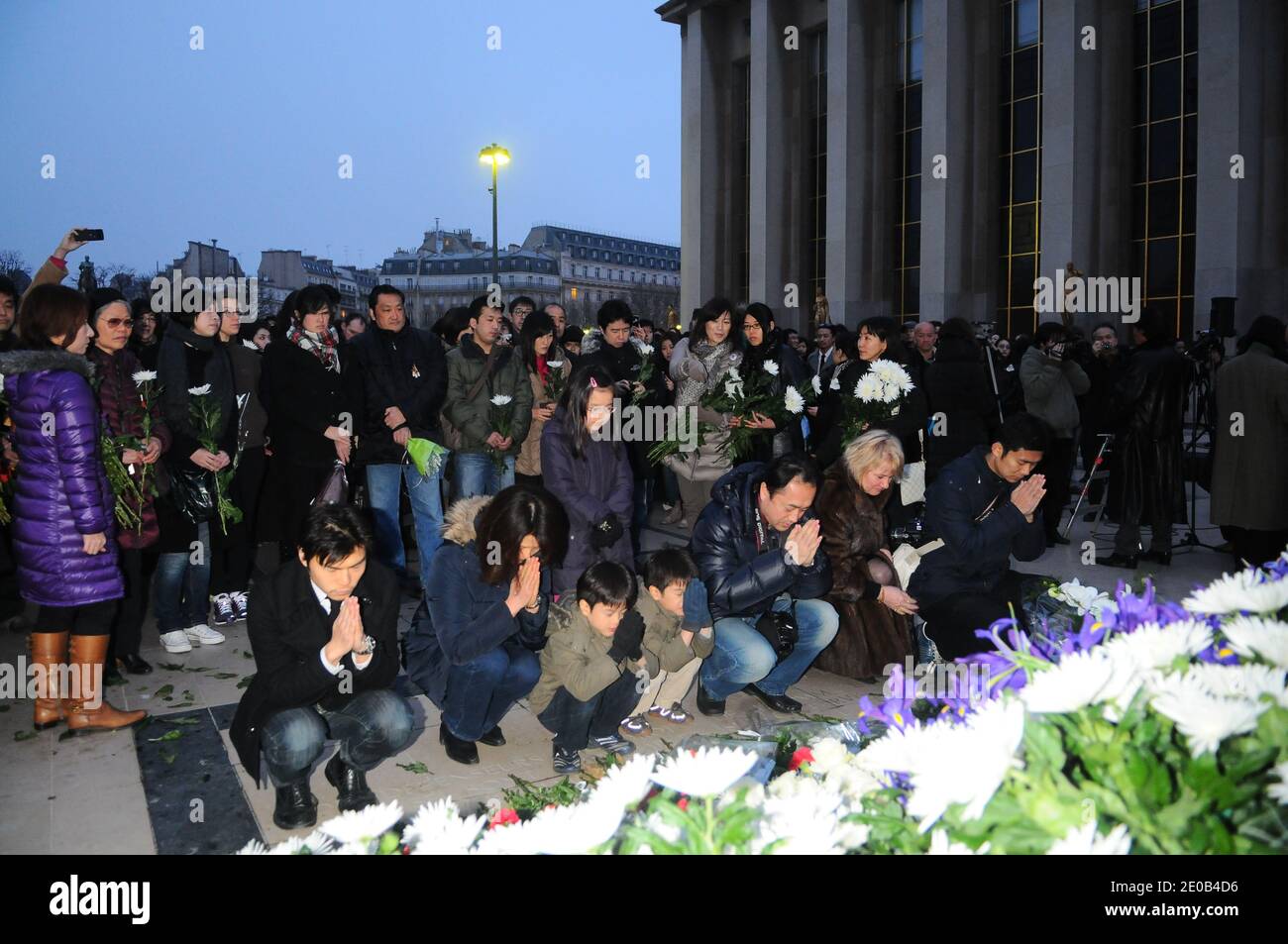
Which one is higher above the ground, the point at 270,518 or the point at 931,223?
the point at 931,223

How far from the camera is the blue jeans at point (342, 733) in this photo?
4.08 m

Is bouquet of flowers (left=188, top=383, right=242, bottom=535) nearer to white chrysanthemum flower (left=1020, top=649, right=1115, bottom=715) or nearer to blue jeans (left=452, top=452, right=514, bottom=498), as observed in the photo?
blue jeans (left=452, top=452, right=514, bottom=498)

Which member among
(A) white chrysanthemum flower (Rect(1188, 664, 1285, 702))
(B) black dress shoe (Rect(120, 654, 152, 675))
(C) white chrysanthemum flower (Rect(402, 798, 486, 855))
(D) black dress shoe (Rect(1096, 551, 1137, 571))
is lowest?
(B) black dress shoe (Rect(120, 654, 152, 675))

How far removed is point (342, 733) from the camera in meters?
4.29

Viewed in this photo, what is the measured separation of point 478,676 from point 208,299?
12.5ft

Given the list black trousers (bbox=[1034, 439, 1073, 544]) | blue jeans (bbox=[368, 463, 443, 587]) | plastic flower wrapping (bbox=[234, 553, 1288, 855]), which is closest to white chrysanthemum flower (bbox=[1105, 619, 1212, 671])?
plastic flower wrapping (bbox=[234, 553, 1288, 855])

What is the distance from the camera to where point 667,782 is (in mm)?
1516

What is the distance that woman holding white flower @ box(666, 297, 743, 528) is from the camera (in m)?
8.03

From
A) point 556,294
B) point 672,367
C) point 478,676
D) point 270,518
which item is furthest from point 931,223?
point 556,294

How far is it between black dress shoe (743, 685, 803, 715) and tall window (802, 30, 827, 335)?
1104 inches

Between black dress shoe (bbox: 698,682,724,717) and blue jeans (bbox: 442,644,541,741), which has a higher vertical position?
blue jeans (bbox: 442,644,541,741)

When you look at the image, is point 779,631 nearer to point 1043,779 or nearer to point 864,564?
point 864,564

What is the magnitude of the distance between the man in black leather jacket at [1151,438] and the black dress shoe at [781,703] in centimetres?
478

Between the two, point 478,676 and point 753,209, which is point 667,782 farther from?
point 753,209
